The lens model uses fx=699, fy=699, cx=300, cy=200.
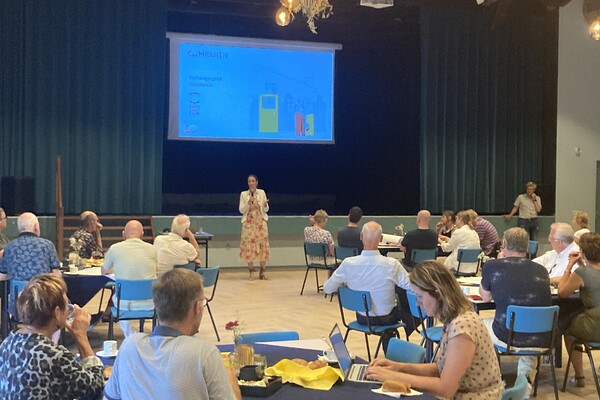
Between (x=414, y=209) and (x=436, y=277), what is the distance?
11067 mm

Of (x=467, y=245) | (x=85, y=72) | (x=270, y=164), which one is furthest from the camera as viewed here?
(x=270, y=164)

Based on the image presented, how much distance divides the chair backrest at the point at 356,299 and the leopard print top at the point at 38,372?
9.69ft

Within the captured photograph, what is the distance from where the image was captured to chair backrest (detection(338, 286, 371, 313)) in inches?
209

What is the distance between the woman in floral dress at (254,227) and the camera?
1081 cm

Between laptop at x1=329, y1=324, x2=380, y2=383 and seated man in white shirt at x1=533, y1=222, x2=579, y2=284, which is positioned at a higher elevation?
seated man in white shirt at x1=533, y1=222, x2=579, y2=284

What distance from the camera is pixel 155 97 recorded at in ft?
39.5

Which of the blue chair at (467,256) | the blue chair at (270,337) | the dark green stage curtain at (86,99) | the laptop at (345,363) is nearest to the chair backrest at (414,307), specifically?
the blue chair at (270,337)

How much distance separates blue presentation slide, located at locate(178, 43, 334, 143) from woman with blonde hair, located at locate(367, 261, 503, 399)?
31.3 feet

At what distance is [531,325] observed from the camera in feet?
15.4

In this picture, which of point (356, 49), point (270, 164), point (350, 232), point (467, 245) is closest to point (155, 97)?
point (270, 164)

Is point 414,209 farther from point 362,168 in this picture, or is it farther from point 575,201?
point 575,201

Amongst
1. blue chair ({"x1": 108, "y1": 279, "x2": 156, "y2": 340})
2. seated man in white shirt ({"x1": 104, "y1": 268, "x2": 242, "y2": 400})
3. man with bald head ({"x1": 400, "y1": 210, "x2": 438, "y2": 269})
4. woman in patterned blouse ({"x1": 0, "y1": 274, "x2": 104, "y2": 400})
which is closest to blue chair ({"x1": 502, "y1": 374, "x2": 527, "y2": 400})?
seated man in white shirt ({"x1": 104, "y1": 268, "x2": 242, "y2": 400})

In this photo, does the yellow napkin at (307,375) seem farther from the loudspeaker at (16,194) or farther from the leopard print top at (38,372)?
the loudspeaker at (16,194)

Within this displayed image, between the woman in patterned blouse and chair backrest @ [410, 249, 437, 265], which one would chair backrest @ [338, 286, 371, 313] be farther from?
chair backrest @ [410, 249, 437, 265]
